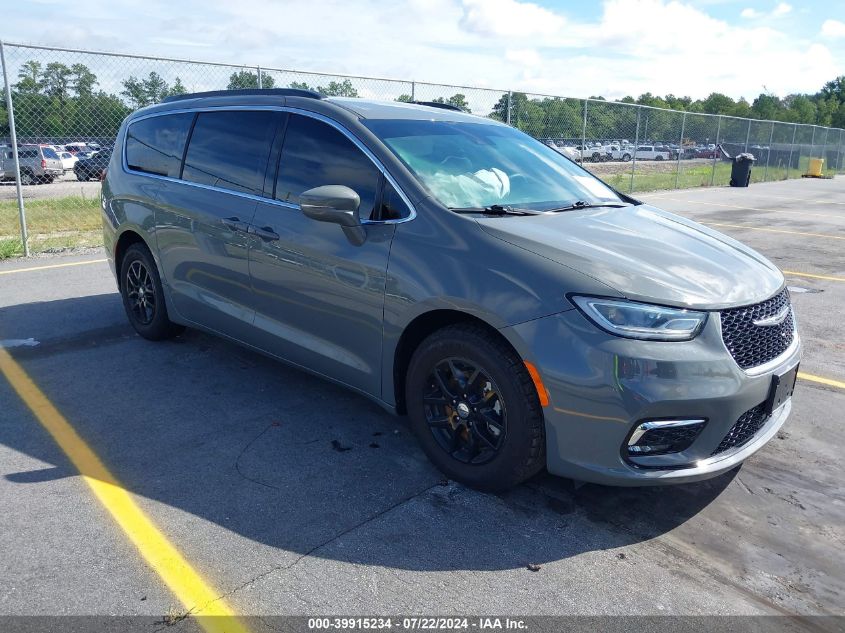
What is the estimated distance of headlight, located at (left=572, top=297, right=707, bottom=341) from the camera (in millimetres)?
2883

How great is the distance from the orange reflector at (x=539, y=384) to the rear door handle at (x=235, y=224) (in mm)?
2097

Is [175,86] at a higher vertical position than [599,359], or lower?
higher

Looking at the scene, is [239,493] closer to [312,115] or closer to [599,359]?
[599,359]

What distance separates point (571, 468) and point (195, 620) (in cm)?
160

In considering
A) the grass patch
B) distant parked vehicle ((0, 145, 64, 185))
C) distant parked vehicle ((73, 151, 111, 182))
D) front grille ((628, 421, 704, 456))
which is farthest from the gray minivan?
distant parked vehicle ((0, 145, 64, 185))

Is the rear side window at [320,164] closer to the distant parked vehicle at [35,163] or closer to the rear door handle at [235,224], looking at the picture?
the rear door handle at [235,224]

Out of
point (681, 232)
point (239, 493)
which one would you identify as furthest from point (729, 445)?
point (239, 493)

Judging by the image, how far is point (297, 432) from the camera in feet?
13.3

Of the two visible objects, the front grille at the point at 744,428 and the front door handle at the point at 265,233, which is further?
the front door handle at the point at 265,233

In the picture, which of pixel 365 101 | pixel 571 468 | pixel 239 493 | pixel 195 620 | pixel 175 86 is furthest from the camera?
pixel 175 86

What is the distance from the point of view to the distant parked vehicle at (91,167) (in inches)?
410

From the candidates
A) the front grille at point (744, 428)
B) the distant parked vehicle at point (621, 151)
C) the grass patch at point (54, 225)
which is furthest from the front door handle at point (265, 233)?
the distant parked vehicle at point (621, 151)

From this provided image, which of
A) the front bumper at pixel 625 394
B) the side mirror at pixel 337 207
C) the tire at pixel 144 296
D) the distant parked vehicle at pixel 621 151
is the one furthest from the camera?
the distant parked vehicle at pixel 621 151

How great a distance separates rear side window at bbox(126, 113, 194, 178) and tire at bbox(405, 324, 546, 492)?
2634mm
